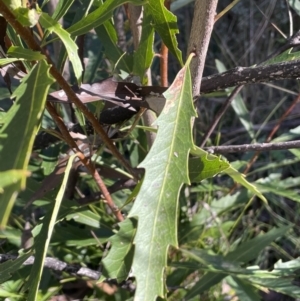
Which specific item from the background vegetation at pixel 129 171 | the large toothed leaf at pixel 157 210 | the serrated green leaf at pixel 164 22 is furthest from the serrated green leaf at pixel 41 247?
the serrated green leaf at pixel 164 22

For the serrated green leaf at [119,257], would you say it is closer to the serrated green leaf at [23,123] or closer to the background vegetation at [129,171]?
the background vegetation at [129,171]

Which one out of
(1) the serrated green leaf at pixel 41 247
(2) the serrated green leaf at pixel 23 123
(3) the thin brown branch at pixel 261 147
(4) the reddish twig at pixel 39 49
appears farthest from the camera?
(3) the thin brown branch at pixel 261 147

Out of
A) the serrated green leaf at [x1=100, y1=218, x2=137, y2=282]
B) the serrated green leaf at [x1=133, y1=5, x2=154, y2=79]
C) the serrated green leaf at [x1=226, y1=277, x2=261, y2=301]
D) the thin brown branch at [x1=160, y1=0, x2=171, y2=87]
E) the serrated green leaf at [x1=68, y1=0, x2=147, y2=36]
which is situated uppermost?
the serrated green leaf at [x1=68, y1=0, x2=147, y2=36]

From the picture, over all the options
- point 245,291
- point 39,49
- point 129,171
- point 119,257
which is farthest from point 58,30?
point 245,291

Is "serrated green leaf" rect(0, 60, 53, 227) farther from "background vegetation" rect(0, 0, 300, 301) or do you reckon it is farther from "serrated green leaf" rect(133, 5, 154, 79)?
"serrated green leaf" rect(133, 5, 154, 79)

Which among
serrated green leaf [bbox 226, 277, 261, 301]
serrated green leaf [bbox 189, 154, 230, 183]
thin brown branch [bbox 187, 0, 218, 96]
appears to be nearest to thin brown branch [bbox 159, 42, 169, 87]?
thin brown branch [bbox 187, 0, 218, 96]

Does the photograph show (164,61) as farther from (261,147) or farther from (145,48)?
(261,147)
